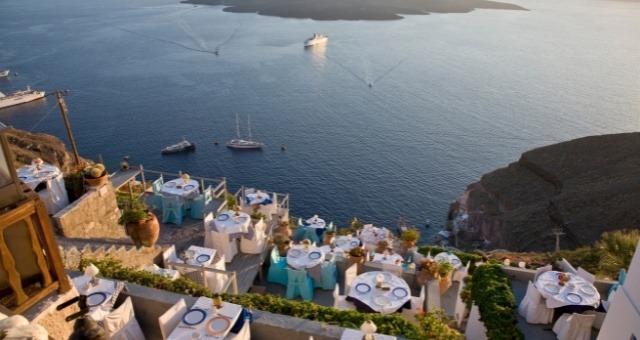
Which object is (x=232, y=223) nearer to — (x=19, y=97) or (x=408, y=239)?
(x=408, y=239)

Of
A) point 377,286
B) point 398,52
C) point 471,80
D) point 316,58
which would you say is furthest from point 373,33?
point 377,286

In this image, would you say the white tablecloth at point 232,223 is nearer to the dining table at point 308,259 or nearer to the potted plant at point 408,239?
the dining table at point 308,259

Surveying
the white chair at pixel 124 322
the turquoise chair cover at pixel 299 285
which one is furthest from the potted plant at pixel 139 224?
the turquoise chair cover at pixel 299 285

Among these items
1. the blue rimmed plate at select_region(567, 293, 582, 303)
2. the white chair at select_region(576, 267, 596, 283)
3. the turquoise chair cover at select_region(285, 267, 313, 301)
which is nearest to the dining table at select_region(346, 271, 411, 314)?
the turquoise chair cover at select_region(285, 267, 313, 301)

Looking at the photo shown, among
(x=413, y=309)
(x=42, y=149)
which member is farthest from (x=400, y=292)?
(x=42, y=149)

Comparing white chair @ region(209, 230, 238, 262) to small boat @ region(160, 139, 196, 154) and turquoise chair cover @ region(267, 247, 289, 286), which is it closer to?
turquoise chair cover @ region(267, 247, 289, 286)

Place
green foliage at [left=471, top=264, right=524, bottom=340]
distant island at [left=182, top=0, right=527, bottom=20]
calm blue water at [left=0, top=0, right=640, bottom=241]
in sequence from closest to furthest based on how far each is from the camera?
green foliage at [left=471, top=264, right=524, bottom=340], calm blue water at [left=0, top=0, right=640, bottom=241], distant island at [left=182, top=0, right=527, bottom=20]
